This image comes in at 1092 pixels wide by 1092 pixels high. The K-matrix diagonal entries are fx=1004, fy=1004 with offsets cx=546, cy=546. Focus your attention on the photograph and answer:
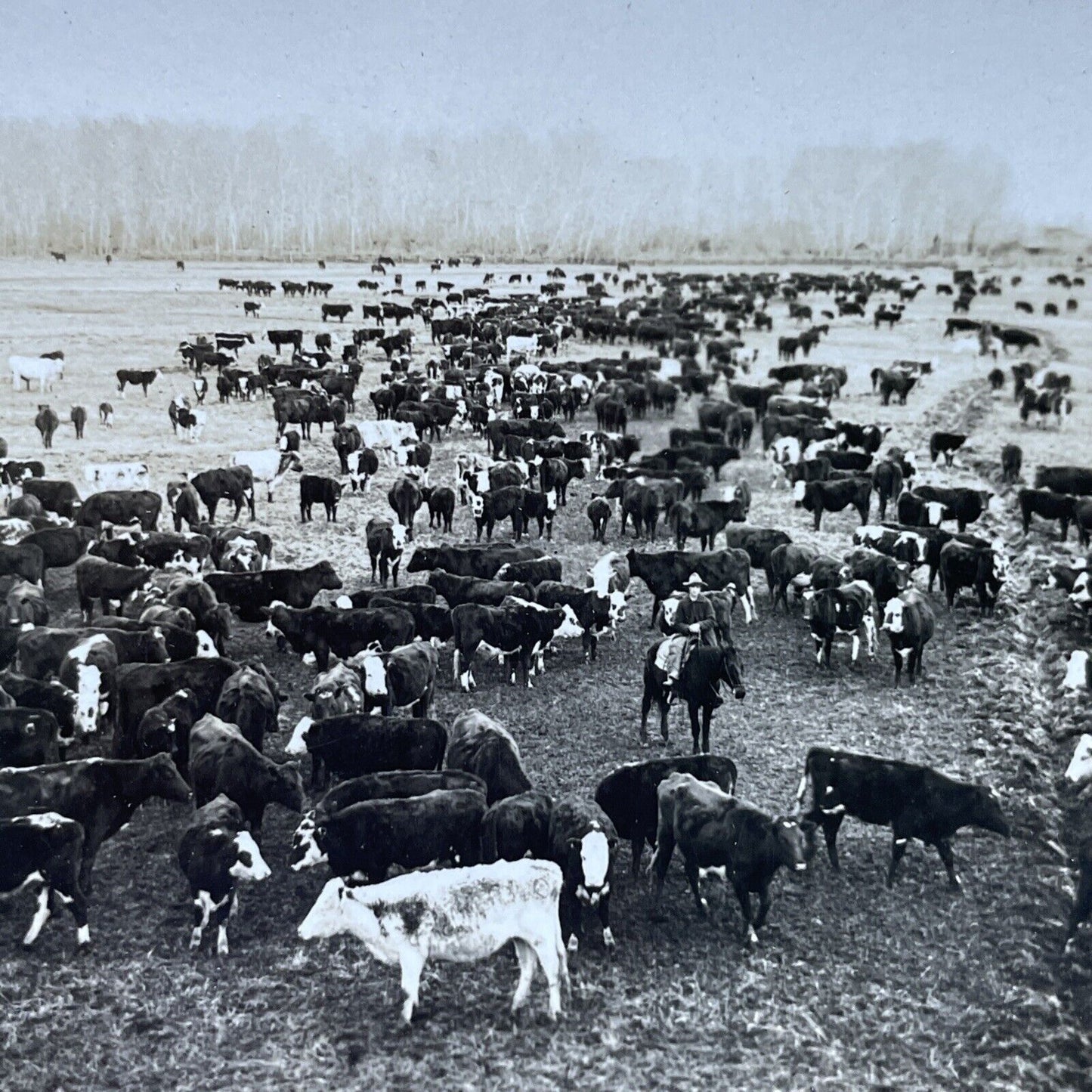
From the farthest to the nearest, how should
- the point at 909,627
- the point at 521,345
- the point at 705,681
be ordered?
the point at 521,345 < the point at 909,627 < the point at 705,681

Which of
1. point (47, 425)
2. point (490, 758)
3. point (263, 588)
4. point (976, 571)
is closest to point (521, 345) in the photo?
point (47, 425)

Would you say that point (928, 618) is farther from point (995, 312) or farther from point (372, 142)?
point (372, 142)

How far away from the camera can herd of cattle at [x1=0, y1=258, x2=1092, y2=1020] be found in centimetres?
646

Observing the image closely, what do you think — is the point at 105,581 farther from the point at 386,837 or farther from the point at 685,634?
the point at 685,634

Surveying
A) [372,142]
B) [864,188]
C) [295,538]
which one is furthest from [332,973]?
[372,142]

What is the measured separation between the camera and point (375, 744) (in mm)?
8141

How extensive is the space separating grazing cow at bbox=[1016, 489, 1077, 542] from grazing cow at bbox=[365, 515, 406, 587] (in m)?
10.2

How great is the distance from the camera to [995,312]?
47812mm

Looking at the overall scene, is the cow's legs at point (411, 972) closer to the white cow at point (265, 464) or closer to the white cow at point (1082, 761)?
the white cow at point (1082, 761)

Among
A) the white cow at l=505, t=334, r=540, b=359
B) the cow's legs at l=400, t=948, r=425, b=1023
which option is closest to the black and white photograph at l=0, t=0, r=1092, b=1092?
the cow's legs at l=400, t=948, r=425, b=1023

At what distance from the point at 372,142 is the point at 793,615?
73.4 metres

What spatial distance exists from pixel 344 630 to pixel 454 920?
5.19 metres

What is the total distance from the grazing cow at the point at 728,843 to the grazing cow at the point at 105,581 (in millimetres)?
7454

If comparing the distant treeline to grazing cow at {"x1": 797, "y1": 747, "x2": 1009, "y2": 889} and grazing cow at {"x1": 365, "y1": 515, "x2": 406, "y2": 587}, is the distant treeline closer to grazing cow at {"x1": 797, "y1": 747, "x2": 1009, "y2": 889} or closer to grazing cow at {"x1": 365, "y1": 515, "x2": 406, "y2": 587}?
grazing cow at {"x1": 365, "y1": 515, "x2": 406, "y2": 587}
